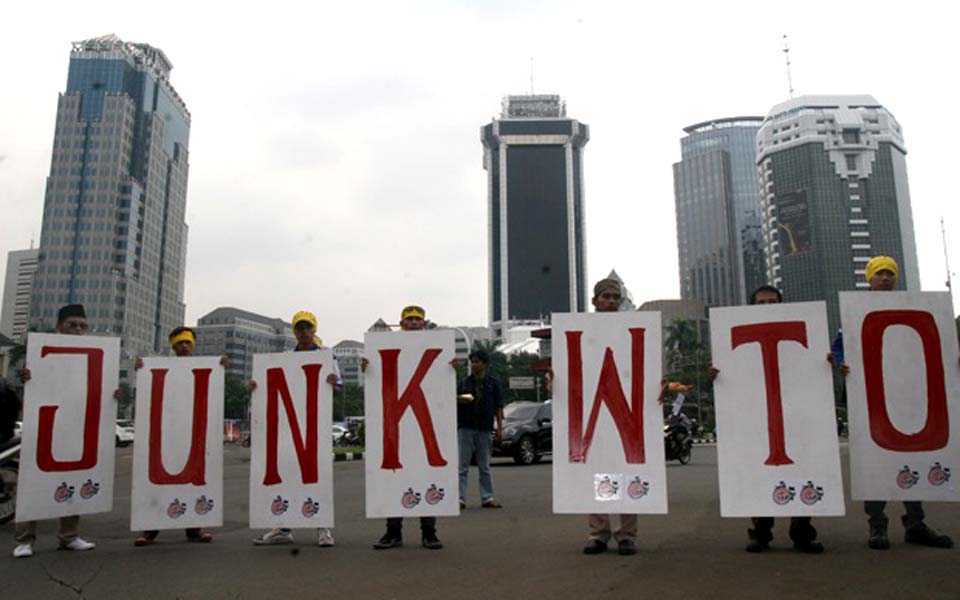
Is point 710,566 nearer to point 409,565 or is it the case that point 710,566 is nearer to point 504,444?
point 409,565

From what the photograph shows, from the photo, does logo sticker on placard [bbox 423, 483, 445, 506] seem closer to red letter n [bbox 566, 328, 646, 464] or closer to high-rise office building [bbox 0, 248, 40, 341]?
red letter n [bbox 566, 328, 646, 464]

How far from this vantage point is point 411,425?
584 cm

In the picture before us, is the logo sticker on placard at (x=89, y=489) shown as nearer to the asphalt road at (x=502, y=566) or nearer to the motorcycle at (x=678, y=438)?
the asphalt road at (x=502, y=566)

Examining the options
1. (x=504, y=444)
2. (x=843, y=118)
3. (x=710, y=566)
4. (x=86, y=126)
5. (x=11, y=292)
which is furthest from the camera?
(x=11, y=292)

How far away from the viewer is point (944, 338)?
532cm

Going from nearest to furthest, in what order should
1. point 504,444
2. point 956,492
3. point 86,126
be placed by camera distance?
point 956,492
point 504,444
point 86,126

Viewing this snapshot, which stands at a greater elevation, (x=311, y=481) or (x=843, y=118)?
(x=843, y=118)

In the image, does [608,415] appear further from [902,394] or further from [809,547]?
[902,394]

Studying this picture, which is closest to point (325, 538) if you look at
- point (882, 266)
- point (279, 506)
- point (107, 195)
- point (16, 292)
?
point (279, 506)

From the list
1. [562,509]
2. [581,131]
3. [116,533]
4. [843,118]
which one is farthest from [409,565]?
[581,131]

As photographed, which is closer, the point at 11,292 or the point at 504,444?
the point at 504,444

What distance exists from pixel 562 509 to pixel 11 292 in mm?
177926

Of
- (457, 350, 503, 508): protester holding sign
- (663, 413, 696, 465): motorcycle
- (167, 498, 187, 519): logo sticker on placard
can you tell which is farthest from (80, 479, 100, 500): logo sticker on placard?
(663, 413, 696, 465): motorcycle

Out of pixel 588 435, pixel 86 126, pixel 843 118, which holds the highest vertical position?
pixel 843 118
